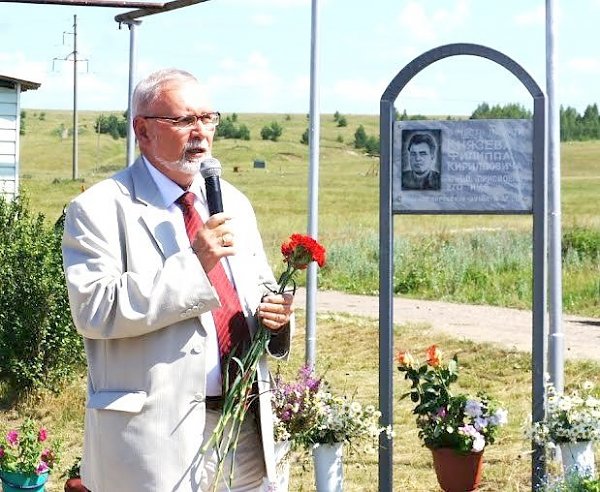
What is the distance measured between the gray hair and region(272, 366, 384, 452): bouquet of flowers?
98.9 inches

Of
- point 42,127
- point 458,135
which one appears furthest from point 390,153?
point 42,127

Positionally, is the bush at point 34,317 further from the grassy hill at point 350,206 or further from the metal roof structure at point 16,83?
the metal roof structure at point 16,83

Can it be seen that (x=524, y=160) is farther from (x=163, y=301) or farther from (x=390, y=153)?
(x=163, y=301)

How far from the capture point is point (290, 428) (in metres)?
5.89

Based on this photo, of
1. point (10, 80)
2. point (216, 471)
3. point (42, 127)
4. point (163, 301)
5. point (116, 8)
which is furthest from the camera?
point (42, 127)

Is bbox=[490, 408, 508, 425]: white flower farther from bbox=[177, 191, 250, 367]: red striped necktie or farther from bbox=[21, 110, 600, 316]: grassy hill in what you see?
bbox=[21, 110, 600, 316]: grassy hill

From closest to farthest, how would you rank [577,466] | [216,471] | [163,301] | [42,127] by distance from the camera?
1. [163,301]
2. [216,471]
3. [577,466]
4. [42,127]

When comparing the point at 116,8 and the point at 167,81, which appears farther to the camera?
the point at 116,8

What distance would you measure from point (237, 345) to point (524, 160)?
8.56ft

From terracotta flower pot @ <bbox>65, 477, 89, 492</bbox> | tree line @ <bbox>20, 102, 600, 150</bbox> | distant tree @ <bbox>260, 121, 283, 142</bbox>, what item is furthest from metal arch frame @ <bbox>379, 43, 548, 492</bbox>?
distant tree @ <bbox>260, 121, 283, 142</bbox>

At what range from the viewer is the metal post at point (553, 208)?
6.61 metres

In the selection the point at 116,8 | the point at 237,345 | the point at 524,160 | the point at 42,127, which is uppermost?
the point at 42,127

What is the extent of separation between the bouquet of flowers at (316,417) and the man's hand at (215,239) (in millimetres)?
2555

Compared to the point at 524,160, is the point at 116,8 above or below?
above
